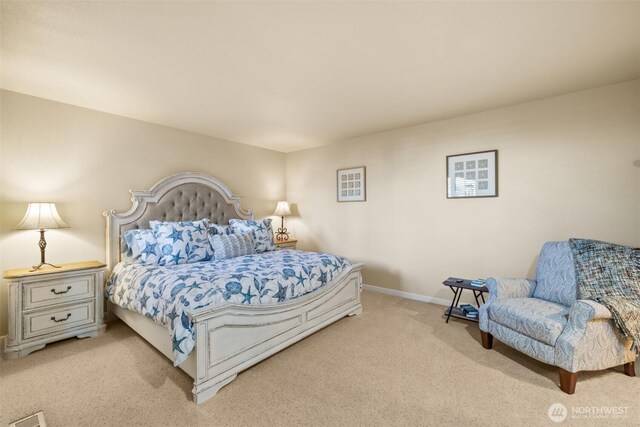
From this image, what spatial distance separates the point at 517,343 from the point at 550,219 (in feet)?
5.05

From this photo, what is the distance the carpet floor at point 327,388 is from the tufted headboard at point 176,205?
1.24 m

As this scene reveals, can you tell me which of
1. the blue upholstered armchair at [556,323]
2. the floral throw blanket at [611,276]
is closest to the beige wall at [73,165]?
the blue upholstered armchair at [556,323]

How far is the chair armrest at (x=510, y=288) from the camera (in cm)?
248

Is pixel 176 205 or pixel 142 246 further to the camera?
pixel 176 205

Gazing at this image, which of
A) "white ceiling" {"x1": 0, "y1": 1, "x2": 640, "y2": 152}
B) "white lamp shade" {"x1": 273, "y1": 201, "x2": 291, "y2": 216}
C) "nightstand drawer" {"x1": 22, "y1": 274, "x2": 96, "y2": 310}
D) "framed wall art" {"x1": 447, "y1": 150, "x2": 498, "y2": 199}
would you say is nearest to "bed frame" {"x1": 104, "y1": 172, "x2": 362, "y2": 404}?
"nightstand drawer" {"x1": 22, "y1": 274, "x2": 96, "y2": 310}

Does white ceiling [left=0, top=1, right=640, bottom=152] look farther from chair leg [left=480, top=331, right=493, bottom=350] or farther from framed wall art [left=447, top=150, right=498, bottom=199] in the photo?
chair leg [left=480, top=331, right=493, bottom=350]

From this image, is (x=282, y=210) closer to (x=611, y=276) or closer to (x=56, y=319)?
(x=56, y=319)

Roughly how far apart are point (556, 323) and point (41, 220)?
174 inches

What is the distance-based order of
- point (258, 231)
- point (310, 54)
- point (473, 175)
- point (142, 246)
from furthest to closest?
point (258, 231)
point (473, 175)
point (142, 246)
point (310, 54)

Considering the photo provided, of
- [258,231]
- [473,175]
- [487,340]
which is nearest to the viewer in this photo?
[487,340]

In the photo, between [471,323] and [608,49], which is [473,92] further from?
[471,323]

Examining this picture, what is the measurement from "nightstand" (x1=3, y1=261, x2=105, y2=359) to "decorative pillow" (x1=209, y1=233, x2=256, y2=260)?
3.63 ft

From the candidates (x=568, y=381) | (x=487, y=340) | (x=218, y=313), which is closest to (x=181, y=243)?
(x=218, y=313)

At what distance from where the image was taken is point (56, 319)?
251cm
